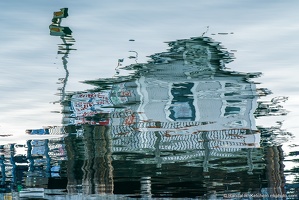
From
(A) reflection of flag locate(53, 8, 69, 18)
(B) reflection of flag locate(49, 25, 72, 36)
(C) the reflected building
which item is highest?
(A) reflection of flag locate(53, 8, 69, 18)

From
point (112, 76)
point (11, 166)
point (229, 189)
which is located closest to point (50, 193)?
point (11, 166)

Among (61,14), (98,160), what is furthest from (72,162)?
(61,14)

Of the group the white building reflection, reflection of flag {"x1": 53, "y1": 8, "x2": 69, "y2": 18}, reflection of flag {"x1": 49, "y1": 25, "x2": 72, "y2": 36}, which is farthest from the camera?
the white building reflection

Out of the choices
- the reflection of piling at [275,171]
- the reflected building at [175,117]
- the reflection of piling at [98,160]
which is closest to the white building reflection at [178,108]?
the reflected building at [175,117]

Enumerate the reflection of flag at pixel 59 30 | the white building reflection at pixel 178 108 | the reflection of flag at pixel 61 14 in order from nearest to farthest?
the reflection of flag at pixel 61 14
the reflection of flag at pixel 59 30
the white building reflection at pixel 178 108

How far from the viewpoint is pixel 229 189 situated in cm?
815

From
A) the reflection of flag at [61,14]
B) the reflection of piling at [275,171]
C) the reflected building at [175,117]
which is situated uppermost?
the reflection of flag at [61,14]

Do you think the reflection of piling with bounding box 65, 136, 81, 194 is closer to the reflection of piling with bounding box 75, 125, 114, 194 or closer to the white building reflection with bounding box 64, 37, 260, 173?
the reflection of piling with bounding box 75, 125, 114, 194

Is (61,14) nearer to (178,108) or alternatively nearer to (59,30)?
(59,30)

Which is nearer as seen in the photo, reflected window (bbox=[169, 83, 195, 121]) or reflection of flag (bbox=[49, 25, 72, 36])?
reflection of flag (bbox=[49, 25, 72, 36])

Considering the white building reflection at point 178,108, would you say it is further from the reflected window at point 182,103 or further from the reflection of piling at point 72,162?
the reflection of piling at point 72,162

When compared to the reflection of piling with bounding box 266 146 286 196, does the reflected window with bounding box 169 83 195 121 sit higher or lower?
higher

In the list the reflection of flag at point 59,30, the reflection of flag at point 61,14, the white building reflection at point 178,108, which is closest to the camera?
the reflection of flag at point 61,14

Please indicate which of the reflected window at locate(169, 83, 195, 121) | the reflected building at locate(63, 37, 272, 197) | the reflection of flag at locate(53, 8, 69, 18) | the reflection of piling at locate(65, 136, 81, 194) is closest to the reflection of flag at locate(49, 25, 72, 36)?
the reflection of flag at locate(53, 8, 69, 18)
